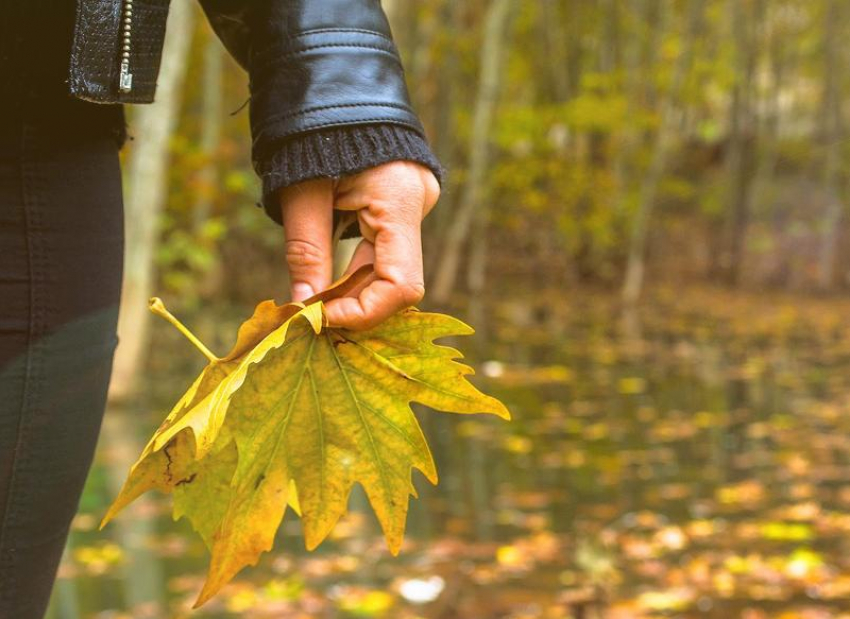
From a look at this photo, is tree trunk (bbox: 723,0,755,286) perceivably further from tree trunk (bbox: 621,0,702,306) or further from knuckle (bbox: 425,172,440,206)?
knuckle (bbox: 425,172,440,206)

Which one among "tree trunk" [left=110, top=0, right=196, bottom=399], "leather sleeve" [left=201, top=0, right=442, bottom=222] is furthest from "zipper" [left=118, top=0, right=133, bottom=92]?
"tree trunk" [left=110, top=0, right=196, bottom=399]

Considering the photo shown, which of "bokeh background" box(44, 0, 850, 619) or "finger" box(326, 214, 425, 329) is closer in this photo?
"finger" box(326, 214, 425, 329)

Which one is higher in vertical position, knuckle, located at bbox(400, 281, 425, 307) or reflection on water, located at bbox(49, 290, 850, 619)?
knuckle, located at bbox(400, 281, 425, 307)

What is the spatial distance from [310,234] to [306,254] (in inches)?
0.9

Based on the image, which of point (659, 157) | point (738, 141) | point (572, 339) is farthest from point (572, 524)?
point (738, 141)

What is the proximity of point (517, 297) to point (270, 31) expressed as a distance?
1571 cm

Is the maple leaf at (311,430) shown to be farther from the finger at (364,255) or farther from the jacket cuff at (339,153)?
the jacket cuff at (339,153)

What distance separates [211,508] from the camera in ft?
4.00

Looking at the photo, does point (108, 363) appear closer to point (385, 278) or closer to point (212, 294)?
point (385, 278)

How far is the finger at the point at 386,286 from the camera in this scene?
112 cm

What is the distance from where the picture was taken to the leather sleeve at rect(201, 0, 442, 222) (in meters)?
1.15

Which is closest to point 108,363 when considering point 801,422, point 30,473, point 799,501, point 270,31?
point 30,473

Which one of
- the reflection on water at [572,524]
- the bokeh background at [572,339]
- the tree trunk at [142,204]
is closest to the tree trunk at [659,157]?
the bokeh background at [572,339]

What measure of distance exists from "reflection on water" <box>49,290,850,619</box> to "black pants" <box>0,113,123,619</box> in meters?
2.53
